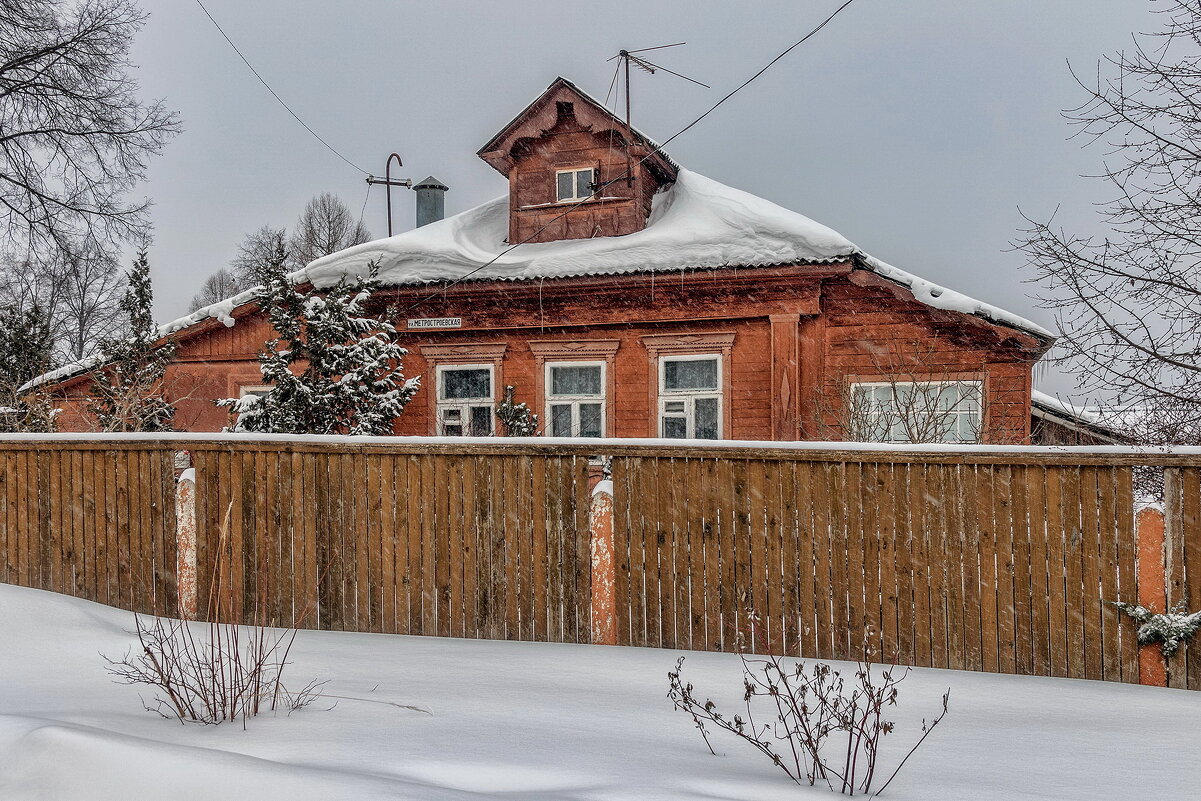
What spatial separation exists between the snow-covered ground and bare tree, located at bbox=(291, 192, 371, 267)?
35.9 m

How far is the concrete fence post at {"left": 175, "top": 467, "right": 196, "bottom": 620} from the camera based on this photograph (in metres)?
6.17

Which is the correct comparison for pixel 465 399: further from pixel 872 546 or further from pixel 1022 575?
pixel 1022 575

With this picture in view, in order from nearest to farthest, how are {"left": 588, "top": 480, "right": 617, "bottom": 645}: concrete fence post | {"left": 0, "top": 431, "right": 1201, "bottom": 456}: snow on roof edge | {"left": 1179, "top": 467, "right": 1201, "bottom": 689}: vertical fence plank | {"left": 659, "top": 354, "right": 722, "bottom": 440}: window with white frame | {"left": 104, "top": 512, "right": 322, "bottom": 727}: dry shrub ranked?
{"left": 104, "top": 512, "right": 322, "bottom": 727}: dry shrub, {"left": 1179, "top": 467, "right": 1201, "bottom": 689}: vertical fence plank, {"left": 0, "top": 431, "right": 1201, "bottom": 456}: snow on roof edge, {"left": 588, "top": 480, "right": 617, "bottom": 645}: concrete fence post, {"left": 659, "top": 354, "right": 722, "bottom": 440}: window with white frame

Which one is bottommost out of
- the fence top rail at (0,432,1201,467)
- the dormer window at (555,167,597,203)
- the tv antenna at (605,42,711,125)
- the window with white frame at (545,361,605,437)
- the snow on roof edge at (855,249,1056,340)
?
the fence top rail at (0,432,1201,467)

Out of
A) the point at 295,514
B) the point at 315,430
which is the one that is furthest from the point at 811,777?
the point at 315,430

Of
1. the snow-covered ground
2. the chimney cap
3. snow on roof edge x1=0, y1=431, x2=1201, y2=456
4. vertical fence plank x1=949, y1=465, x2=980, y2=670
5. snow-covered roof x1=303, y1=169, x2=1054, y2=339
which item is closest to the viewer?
the snow-covered ground

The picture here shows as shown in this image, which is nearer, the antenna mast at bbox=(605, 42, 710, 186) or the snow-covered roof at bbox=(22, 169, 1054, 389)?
the snow-covered roof at bbox=(22, 169, 1054, 389)

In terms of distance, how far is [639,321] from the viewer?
453 inches

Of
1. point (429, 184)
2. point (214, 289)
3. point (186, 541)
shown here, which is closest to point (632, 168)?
point (429, 184)

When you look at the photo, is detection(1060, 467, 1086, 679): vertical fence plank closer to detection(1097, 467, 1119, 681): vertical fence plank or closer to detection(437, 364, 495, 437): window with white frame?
detection(1097, 467, 1119, 681): vertical fence plank

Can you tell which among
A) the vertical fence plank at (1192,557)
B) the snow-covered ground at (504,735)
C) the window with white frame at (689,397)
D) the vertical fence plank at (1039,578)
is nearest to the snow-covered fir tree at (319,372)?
the window with white frame at (689,397)

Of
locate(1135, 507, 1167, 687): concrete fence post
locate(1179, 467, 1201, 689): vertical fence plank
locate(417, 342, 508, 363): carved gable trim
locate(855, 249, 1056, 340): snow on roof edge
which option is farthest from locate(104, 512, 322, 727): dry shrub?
locate(855, 249, 1056, 340): snow on roof edge

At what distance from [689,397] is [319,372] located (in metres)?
4.95

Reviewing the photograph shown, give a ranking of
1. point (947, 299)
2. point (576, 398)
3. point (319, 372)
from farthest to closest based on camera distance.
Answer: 1. point (576, 398)
2. point (319, 372)
3. point (947, 299)
